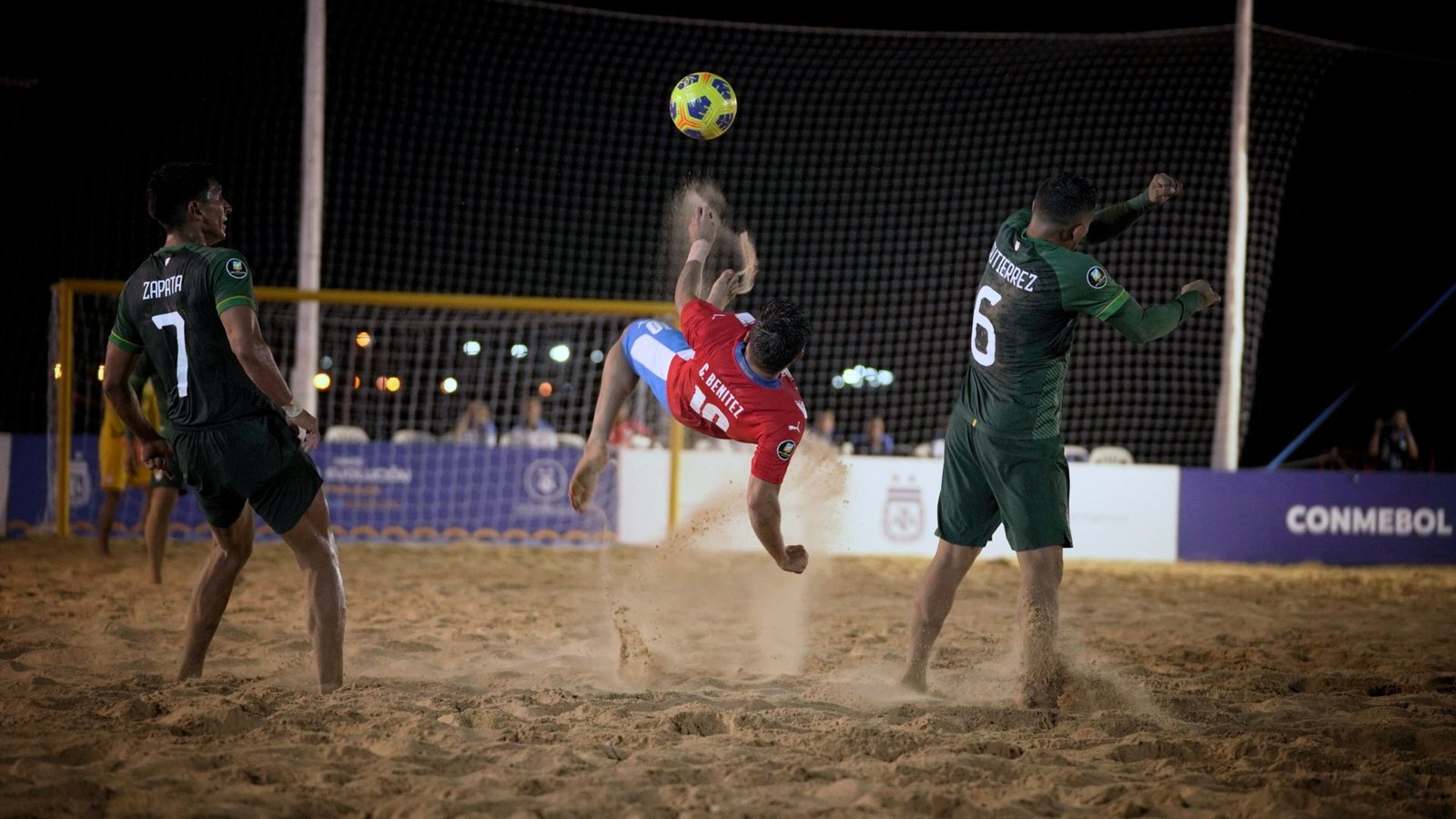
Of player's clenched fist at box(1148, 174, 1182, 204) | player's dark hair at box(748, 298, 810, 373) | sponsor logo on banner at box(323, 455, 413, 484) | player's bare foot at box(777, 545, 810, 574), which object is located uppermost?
player's clenched fist at box(1148, 174, 1182, 204)

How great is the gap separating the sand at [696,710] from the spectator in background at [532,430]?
179 inches

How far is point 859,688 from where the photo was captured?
5.00 metres

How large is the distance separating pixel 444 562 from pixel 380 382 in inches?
167

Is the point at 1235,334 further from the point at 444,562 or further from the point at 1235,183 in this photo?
the point at 444,562

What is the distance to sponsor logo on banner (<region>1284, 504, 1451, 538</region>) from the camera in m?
13.1

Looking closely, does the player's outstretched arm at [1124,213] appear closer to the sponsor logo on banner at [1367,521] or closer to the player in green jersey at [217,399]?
the player in green jersey at [217,399]

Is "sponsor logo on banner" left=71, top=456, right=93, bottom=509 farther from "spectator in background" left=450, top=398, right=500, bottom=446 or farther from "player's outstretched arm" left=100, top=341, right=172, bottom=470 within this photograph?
"player's outstretched arm" left=100, top=341, right=172, bottom=470

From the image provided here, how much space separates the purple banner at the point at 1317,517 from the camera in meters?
12.9

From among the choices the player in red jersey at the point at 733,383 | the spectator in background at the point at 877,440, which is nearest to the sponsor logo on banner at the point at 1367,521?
the spectator in background at the point at 877,440

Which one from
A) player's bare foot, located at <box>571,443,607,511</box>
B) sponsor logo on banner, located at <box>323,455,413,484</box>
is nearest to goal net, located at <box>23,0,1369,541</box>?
sponsor logo on banner, located at <box>323,455,413,484</box>

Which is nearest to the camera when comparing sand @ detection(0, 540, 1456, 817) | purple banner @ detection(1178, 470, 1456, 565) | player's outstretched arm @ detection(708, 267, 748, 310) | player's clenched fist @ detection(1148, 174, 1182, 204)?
sand @ detection(0, 540, 1456, 817)

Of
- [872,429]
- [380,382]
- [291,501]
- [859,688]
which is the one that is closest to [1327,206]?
[872,429]

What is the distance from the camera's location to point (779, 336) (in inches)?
187

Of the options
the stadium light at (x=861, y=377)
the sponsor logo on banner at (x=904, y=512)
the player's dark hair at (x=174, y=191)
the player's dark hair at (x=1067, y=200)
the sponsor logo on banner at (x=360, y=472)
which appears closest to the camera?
the player's dark hair at (x=174, y=191)
